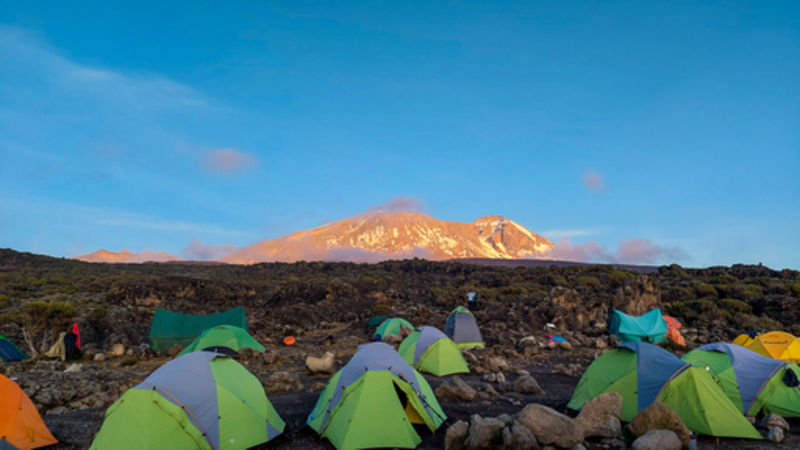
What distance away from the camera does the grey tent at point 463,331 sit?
21.2 meters

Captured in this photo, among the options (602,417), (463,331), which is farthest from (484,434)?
(463,331)

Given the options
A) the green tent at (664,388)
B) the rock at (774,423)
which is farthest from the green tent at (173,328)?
the rock at (774,423)

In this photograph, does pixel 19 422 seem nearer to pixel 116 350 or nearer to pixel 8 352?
pixel 116 350

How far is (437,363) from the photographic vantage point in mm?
15516

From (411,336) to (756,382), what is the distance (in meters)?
10.3

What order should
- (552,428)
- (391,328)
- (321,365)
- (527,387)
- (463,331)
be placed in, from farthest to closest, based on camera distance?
(391,328), (463,331), (321,365), (527,387), (552,428)

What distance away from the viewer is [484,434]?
7.31m

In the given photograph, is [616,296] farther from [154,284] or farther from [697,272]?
[154,284]

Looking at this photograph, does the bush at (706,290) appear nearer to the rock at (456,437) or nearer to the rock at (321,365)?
the rock at (321,365)

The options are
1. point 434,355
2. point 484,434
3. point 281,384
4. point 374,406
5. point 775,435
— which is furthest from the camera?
point 434,355

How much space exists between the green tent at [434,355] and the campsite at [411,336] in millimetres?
53

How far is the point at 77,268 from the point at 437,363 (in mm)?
52149

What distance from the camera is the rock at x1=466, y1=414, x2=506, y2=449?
7273 millimetres

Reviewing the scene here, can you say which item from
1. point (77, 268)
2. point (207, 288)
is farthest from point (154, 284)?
point (77, 268)
